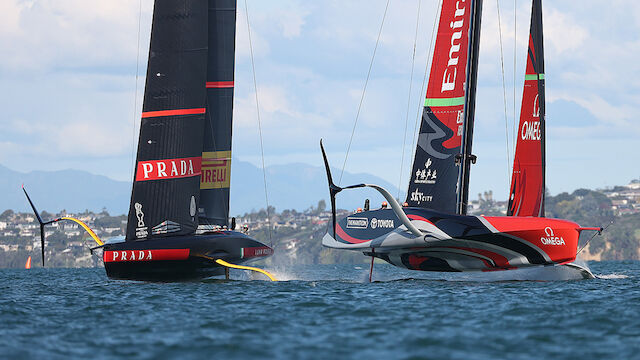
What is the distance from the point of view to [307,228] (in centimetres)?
17425

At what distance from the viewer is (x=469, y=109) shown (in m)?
25.8

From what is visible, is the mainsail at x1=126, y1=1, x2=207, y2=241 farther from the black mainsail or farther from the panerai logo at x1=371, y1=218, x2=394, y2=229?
the black mainsail

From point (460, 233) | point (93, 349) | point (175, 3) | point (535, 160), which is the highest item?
point (175, 3)

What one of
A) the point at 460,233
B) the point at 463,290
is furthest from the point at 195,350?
the point at 460,233

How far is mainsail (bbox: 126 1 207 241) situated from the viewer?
80.7ft

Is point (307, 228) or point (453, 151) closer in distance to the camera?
point (453, 151)

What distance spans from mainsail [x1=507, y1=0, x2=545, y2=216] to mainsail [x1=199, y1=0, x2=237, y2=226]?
8.48 metres

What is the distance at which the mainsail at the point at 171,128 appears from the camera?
24.6 meters

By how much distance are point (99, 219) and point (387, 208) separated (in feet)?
567

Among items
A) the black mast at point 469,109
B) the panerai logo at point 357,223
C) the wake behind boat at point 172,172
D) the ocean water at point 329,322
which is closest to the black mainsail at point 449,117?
the black mast at point 469,109

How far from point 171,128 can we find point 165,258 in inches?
131

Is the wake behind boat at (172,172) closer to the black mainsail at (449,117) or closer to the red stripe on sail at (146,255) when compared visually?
the red stripe on sail at (146,255)

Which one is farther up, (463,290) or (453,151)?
(453,151)

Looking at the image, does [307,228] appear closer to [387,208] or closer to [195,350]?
[387,208]
